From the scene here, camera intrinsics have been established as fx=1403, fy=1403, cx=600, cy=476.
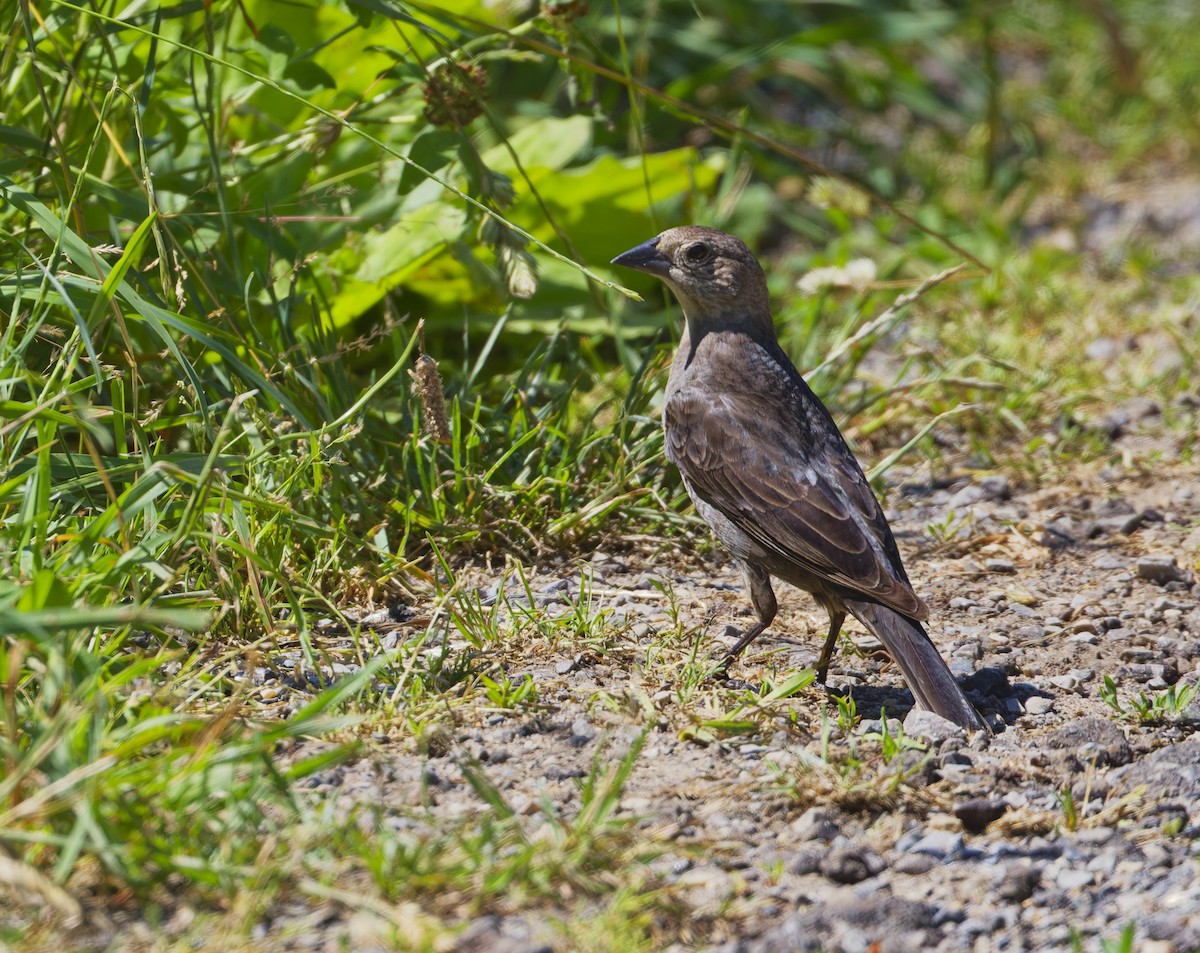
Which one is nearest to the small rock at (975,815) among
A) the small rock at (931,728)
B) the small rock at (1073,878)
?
the small rock at (1073,878)

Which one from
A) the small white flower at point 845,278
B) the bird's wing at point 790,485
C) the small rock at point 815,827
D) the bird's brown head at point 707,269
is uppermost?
the bird's brown head at point 707,269

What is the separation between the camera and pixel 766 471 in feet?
13.5

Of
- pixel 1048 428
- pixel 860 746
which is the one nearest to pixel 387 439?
pixel 860 746

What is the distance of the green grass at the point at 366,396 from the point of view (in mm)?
2617

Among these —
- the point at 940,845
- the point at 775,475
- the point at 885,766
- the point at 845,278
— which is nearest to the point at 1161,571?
the point at 775,475

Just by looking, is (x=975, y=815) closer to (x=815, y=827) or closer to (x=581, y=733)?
(x=815, y=827)

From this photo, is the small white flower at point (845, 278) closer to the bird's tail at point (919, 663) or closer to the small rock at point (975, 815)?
the bird's tail at point (919, 663)

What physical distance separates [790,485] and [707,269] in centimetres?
100

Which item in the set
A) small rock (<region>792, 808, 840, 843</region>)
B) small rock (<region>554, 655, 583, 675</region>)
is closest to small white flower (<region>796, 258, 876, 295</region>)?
small rock (<region>554, 655, 583, 675</region>)

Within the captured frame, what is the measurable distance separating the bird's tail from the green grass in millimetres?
240

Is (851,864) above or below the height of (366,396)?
below

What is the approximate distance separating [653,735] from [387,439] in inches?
62.8

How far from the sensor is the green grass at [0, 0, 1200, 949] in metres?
2.62

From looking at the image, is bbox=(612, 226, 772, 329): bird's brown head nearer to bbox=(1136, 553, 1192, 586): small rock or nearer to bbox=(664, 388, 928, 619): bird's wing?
bbox=(664, 388, 928, 619): bird's wing
